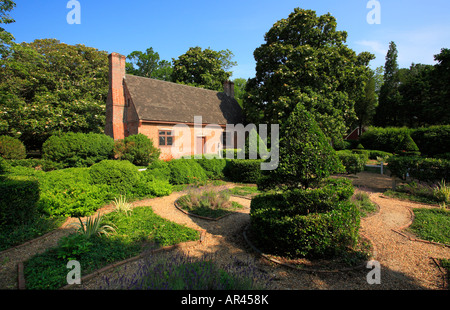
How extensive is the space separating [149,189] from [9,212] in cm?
454

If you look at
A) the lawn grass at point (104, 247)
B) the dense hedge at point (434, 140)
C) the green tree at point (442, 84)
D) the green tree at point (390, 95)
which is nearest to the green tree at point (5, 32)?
the lawn grass at point (104, 247)

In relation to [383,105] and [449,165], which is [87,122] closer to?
[449,165]

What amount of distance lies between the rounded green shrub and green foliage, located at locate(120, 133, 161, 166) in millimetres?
5428

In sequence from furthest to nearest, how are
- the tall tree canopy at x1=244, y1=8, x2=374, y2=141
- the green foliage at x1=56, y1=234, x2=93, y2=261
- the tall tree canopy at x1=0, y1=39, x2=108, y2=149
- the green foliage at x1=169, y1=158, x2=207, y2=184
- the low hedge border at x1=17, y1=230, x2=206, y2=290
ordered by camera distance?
the tall tree canopy at x1=0, y1=39, x2=108, y2=149
the tall tree canopy at x1=244, y1=8, x2=374, y2=141
the green foliage at x1=169, y1=158, x2=207, y2=184
the green foliage at x1=56, y1=234, x2=93, y2=261
the low hedge border at x1=17, y1=230, x2=206, y2=290

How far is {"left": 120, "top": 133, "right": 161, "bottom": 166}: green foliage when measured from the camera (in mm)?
14492

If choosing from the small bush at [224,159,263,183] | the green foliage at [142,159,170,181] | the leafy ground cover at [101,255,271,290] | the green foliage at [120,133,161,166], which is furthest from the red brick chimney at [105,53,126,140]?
the leafy ground cover at [101,255,271,290]

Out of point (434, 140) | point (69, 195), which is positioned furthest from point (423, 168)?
point (434, 140)

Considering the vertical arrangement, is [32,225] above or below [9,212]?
below

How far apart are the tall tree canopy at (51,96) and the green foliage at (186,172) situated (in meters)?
14.1

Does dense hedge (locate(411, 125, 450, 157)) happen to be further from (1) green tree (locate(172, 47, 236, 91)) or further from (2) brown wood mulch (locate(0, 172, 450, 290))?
(1) green tree (locate(172, 47, 236, 91))

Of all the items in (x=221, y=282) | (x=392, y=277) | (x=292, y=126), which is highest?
(x=292, y=126)

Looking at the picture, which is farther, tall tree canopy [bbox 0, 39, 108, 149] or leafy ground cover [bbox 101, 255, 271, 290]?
tall tree canopy [bbox 0, 39, 108, 149]

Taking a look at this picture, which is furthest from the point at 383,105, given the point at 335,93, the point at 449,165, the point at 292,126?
the point at 292,126

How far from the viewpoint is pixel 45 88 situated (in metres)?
20.1
